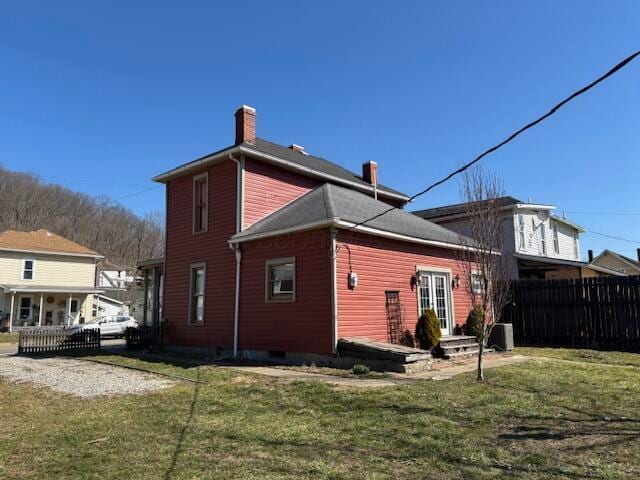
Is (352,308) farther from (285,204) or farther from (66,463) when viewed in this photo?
(66,463)

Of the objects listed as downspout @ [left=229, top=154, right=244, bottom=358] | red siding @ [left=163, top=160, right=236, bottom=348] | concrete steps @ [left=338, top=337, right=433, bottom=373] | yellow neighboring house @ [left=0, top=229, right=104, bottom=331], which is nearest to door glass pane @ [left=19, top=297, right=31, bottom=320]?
yellow neighboring house @ [left=0, top=229, right=104, bottom=331]

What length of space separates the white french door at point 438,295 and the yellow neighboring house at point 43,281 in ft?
91.8

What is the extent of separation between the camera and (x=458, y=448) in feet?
15.9

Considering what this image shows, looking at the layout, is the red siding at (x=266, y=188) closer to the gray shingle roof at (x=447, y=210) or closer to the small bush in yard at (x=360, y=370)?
the small bush in yard at (x=360, y=370)

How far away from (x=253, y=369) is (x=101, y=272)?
52.6 meters

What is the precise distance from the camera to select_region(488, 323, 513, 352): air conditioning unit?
45.8 feet

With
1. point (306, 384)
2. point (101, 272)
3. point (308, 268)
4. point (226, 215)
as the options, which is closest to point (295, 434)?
point (306, 384)

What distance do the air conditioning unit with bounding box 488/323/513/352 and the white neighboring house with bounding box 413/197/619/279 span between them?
715 centimetres

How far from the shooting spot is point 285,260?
1232 centimetres

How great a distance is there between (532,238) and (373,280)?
707 inches

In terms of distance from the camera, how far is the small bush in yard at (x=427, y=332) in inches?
492

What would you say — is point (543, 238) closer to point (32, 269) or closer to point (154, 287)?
point (154, 287)

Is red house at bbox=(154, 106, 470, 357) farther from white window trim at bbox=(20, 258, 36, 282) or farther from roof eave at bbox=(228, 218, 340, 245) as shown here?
white window trim at bbox=(20, 258, 36, 282)

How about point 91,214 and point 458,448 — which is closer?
point 458,448
